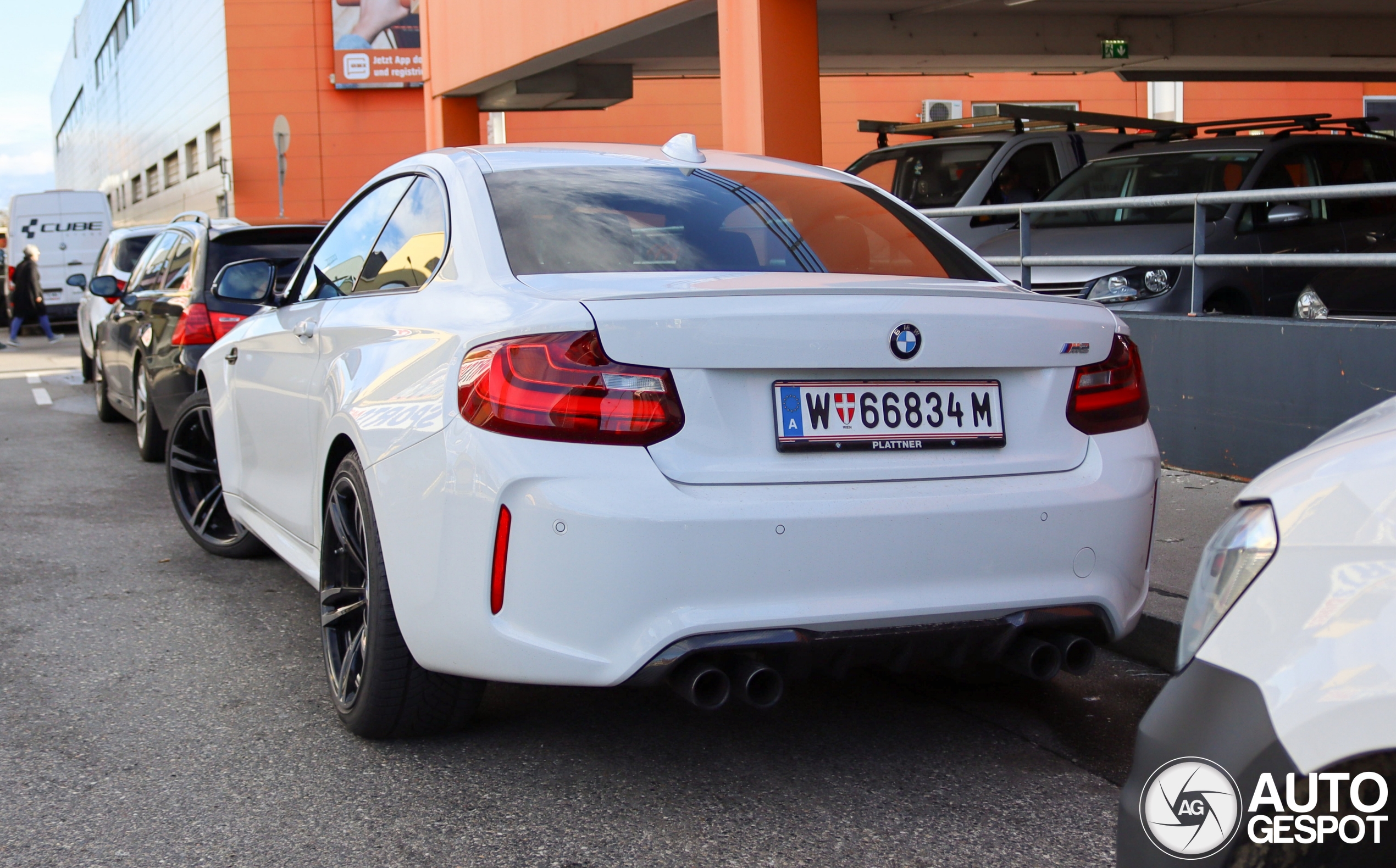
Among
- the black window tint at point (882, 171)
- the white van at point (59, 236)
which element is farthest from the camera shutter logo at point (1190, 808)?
the white van at point (59, 236)

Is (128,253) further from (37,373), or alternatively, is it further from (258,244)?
(258,244)

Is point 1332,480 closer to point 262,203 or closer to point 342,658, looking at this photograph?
point 342,658

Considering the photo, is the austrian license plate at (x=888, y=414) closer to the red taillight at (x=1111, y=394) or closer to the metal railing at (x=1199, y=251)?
the red taillight at (x=1111, y=394)

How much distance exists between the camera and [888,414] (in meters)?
2.99

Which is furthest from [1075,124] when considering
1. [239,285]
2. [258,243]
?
[239,285]

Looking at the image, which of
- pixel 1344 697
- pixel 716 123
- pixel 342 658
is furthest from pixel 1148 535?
pixel 716 123

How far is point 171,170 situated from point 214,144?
28.2 feet

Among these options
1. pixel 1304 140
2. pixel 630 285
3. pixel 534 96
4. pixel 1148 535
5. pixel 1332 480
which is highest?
pixel 534 96

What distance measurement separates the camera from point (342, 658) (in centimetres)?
374

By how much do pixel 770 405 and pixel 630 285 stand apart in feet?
1.44

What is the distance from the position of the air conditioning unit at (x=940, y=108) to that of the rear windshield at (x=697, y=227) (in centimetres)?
2498

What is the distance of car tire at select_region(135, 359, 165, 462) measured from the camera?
8.65 meters

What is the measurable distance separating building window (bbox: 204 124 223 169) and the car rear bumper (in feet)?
97.9

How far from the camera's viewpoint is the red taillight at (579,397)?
2.82m
